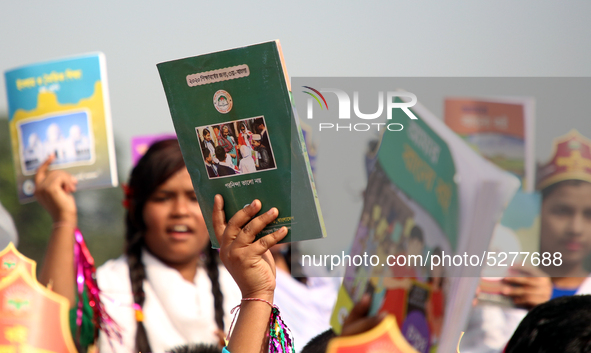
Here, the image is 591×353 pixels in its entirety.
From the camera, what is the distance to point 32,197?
77.4 inches

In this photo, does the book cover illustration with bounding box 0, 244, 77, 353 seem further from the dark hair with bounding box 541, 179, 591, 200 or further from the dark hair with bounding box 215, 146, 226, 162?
the dark hair with bounding box 541, 179, 591, 200

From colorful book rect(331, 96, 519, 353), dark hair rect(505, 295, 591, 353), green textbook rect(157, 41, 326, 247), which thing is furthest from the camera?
colorful book rect(331, 96, 519, 353)

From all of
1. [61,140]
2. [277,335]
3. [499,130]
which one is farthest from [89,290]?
[499,130]

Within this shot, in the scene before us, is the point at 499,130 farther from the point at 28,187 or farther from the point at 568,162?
the point at 28,187

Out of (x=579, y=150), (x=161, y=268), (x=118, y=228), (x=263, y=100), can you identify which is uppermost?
(x=263, y=100)

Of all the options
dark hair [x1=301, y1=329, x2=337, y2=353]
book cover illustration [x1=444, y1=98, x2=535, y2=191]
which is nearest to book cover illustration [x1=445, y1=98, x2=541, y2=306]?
book cover illustration [x1=444, y1=98, x2=535, y2=191]

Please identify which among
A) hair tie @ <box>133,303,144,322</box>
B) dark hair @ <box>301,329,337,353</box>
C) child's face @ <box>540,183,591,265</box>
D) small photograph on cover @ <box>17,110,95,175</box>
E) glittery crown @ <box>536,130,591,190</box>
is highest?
small photograph on cover @ <box>17,110,95,175</box>

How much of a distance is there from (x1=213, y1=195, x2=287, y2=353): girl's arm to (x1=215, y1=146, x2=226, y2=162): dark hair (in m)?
0.08

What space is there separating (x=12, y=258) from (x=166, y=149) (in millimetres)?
726

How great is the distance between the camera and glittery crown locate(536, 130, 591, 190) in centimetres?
190

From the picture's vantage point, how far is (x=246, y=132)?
73cm

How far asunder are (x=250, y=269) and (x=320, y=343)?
1257mm

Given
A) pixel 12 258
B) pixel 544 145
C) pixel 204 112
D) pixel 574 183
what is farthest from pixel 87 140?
pixel 574 183

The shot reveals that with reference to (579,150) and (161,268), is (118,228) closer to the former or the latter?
(161,268)
